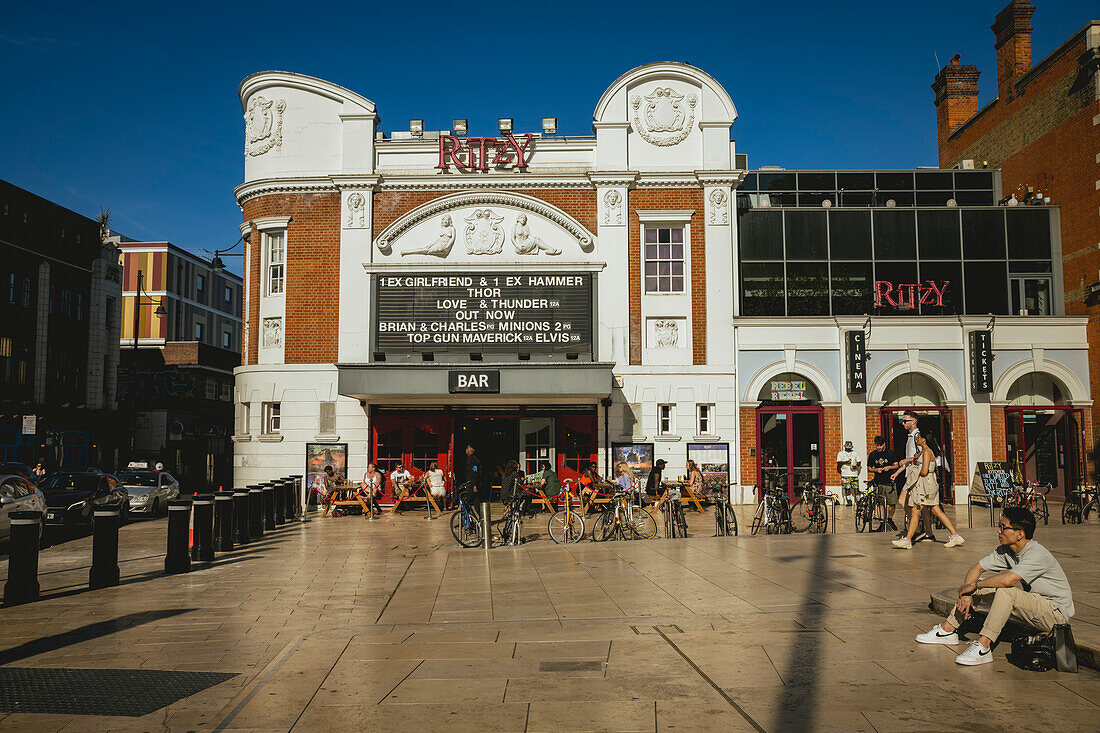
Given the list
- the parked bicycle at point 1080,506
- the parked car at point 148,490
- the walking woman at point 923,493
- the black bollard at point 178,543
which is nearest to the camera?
the black bollard at point 178,543

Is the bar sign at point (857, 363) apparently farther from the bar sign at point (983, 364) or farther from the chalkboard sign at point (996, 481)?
the chalkboard sign at point (996, 481)

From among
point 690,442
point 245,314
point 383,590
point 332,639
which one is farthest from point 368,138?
point 332,639

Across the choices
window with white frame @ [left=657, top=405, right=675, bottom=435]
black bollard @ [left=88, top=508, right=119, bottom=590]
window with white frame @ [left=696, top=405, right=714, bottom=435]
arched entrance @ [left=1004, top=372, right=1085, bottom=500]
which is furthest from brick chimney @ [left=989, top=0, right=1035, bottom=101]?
black bollard @ [left=88, top=508, right=119, bottom=590]

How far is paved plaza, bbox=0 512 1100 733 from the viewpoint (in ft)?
18.5

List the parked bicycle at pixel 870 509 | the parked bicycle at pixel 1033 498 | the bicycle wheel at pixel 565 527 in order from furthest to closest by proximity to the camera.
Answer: the parked bicycle at pixel 1033 498
the parked bicycle at pixel 870 509
the bicycle wheel at pixel 565 527

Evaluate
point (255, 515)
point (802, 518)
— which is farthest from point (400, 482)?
point (802, 518)

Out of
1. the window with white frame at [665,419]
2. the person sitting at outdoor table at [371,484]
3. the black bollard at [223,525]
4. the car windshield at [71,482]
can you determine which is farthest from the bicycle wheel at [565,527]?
the car windshield at [71,482]

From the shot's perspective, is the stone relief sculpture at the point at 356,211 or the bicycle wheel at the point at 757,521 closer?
the bicycle wheel at the point at 757,521

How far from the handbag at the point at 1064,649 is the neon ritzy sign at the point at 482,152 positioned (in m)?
20.2

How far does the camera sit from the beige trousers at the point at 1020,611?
255 inches

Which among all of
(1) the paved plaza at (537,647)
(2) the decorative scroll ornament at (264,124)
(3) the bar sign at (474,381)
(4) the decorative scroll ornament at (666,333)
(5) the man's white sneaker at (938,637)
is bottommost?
(1) the paved plaza at (537,647)

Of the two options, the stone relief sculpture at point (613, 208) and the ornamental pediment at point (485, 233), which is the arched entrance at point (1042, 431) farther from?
the ornamental pediment at point (485, 233)

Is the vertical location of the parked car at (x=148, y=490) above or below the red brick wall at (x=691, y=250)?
below

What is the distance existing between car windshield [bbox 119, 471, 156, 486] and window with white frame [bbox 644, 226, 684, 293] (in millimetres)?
16303
